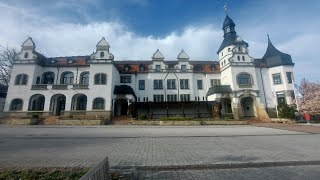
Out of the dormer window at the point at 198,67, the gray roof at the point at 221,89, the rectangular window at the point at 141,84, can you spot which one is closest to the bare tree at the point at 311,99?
the gray roof at the point at 221,89

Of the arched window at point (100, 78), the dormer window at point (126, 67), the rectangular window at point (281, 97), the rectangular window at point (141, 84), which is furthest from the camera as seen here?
the dormer window at point (126, 67)

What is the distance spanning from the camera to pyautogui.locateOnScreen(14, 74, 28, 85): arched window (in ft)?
104

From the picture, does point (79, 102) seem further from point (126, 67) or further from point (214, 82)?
point (214, 82)

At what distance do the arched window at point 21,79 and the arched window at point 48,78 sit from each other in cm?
309

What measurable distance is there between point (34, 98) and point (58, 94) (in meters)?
4.54

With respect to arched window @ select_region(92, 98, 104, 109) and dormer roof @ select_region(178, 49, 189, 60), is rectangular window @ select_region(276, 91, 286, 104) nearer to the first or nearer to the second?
dormer roof @ select_region(178, 49, 189, 60)

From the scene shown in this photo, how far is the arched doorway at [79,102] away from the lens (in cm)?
3253

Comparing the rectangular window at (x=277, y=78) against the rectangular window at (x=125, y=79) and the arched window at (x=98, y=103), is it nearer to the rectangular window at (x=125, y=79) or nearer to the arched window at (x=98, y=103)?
the rectangular window at (x=125, y=79)

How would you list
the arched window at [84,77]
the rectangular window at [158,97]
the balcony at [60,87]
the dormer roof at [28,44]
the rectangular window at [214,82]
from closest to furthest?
the balcony at [60,87] < the dormer roof at [28,44] < the arched window at [84,77] < the rectangular window at [158,97] < the rectangular window at [214,82]

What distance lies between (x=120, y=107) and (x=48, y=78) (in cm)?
1488

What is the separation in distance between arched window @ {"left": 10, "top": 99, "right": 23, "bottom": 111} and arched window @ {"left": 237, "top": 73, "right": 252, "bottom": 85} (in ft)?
128

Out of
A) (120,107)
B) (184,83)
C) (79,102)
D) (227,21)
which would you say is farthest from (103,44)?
(227,21)

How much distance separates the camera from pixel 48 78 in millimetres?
35219

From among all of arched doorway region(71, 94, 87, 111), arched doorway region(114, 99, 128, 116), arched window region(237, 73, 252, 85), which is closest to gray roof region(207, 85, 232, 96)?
arched window region(237, 73, 252, 85)
